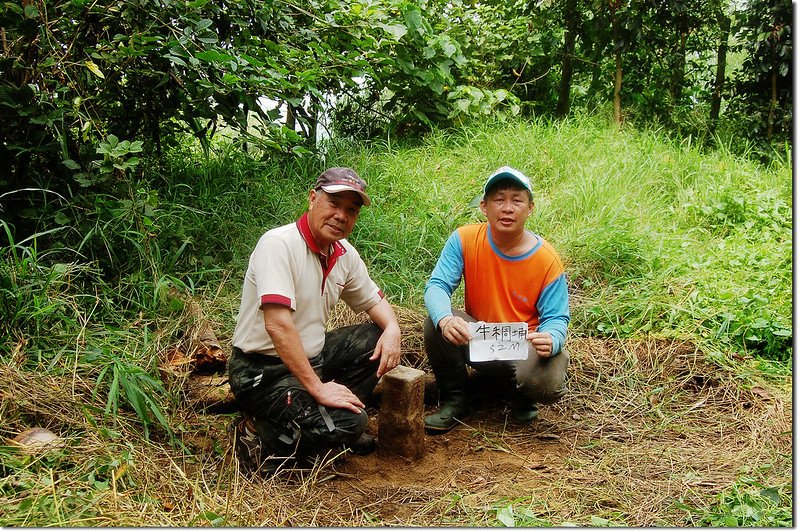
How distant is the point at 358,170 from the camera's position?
5301 mm

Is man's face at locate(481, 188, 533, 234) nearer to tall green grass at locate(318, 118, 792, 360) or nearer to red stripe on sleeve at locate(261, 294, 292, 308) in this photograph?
red stripe on sleeve at locate(261, 294, 292, 308)

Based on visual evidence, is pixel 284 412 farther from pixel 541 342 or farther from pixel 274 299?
pixel 541 342

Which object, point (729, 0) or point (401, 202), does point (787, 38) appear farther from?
point (401, 202)

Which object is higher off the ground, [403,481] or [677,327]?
[677,327]

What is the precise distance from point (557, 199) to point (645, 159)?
1.13 metres

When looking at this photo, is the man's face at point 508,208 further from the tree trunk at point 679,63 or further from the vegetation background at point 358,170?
the tree trunk at point 679,63

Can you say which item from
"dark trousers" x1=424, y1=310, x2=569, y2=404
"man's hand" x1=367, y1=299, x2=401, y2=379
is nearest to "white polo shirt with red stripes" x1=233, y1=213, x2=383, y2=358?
"man's hand" x1=367, y1=299, x2=401, y2=379

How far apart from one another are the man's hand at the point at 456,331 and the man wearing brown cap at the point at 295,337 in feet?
1.58

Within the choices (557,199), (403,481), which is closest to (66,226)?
(403,481)

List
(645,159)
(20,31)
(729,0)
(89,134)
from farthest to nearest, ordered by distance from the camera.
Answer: (729,0), (645,159), (89,134), (20,31)

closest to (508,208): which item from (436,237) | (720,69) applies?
(436,237)

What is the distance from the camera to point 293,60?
4184 millimetres

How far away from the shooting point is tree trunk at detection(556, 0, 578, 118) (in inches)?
268

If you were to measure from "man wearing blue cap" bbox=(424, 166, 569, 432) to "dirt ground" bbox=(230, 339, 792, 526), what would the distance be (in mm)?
263
